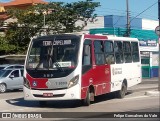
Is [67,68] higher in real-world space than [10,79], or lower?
higher

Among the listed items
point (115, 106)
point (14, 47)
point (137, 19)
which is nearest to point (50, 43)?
point (115, 106)

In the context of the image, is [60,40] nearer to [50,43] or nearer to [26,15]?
[50,43]

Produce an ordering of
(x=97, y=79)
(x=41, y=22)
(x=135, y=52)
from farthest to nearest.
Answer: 1. (x=41, y=22)
2. (x=135, y=52)
3. (x=97, y=79)

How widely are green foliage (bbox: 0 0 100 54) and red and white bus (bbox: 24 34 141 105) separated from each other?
90.3 feet

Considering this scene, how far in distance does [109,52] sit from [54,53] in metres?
3.11

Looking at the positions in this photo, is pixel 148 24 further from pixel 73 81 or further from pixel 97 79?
pixel 73 81

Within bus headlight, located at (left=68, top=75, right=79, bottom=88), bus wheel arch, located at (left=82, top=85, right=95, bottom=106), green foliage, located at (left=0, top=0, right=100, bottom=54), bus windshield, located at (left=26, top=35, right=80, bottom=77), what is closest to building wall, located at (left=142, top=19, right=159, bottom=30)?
green foliage, located at (left=0, top=0, right=100, bottom=54)

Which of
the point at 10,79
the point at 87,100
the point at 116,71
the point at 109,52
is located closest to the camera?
the point at 87,100

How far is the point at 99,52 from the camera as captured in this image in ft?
57.5

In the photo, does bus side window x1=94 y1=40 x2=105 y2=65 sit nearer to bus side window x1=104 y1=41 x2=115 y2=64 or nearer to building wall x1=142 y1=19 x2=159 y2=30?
bus side window x1=104 y1=41 x2=115 y2=64

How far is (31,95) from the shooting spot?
52.8 ft

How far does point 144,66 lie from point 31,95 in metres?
32.3

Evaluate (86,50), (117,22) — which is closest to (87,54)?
(86,50)

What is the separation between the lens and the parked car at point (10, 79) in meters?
26.2
